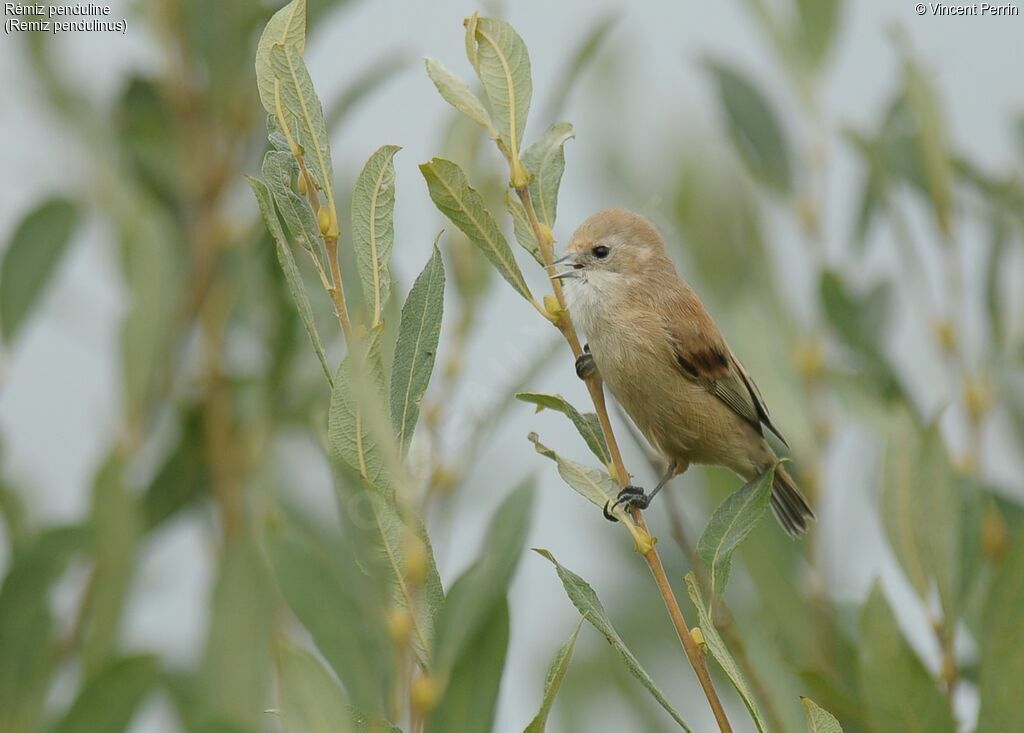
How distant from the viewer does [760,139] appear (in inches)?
123

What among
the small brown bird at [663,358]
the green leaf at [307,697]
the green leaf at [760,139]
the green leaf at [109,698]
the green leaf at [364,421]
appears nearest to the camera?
the green leaf at [364,421]

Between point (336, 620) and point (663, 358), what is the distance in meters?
1.20

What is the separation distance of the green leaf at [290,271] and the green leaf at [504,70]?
333mm

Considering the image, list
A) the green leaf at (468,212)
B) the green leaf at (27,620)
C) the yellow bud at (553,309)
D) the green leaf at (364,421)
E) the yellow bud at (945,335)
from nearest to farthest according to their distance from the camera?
1. the green leaf at (364,421)
2. the green leaf at (468,212)
3. the yellow bud at (553,309)
4. the green leaf at (27,620)
5. the yellow bud at (945,335)

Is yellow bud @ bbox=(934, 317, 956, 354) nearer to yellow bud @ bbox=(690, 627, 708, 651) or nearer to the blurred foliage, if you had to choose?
the blurred foliage

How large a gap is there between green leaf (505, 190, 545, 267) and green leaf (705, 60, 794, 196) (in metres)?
1.51

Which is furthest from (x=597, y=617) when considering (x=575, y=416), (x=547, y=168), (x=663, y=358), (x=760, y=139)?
(x=760, y=139)

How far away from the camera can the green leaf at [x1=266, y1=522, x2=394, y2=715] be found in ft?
6.20

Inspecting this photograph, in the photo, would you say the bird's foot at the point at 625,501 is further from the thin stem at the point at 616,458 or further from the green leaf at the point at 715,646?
the green leaf at the point at 715,646

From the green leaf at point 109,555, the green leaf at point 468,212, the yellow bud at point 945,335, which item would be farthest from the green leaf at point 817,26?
the green leaf at point 109,555

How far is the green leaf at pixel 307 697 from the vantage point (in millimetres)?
1499

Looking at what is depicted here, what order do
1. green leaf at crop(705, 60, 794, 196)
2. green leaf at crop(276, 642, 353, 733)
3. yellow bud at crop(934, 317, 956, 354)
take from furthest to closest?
green leaf at crop(705, 60, 794, 196) → yellow bud at crop(934, 317, 956, 354) → green leaf at crop(276, 642, 353, 733)

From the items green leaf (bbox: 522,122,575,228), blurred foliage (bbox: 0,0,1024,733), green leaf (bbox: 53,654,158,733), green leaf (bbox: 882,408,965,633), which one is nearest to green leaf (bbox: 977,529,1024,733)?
blurred foliage (bbox: 0,0,1024,733)

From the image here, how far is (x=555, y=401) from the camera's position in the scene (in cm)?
174
